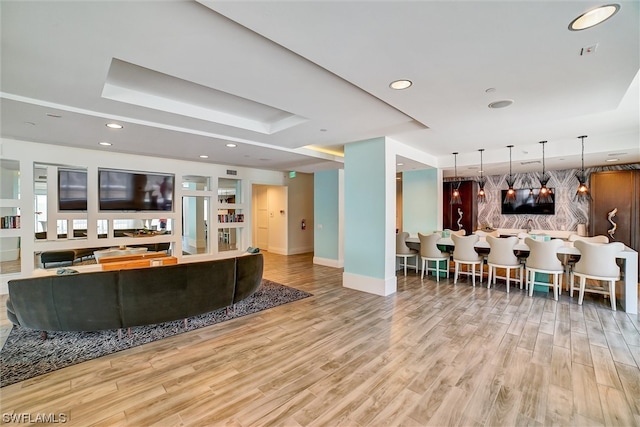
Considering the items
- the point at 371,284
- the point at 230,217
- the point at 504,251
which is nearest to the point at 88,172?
the point at 230,217

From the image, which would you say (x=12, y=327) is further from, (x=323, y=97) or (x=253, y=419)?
(x=323, y=97)

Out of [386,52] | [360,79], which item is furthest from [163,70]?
[386,52]

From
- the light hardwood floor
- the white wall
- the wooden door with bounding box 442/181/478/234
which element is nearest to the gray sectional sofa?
the light hardwood floor

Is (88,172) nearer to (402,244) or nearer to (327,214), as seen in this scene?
(327,214)

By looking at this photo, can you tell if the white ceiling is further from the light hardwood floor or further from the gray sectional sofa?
the light hardwood floor

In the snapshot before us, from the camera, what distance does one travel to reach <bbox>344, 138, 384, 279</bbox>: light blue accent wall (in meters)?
4.75

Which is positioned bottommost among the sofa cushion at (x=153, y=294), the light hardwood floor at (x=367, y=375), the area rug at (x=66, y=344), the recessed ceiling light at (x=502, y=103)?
the light hardwood floor at (x=367, y=375)

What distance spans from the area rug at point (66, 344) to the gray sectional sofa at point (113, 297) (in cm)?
21

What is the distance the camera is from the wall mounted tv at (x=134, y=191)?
567 cm

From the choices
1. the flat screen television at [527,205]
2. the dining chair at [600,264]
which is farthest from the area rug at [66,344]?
the flat screen television at [527,205]

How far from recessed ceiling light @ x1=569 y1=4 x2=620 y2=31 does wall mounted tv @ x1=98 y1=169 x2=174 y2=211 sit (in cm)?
710

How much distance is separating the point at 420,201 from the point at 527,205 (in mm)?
3556

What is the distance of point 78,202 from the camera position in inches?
212

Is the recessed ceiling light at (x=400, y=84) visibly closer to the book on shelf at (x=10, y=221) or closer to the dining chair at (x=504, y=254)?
the dining chair at (x=504, y=254)
